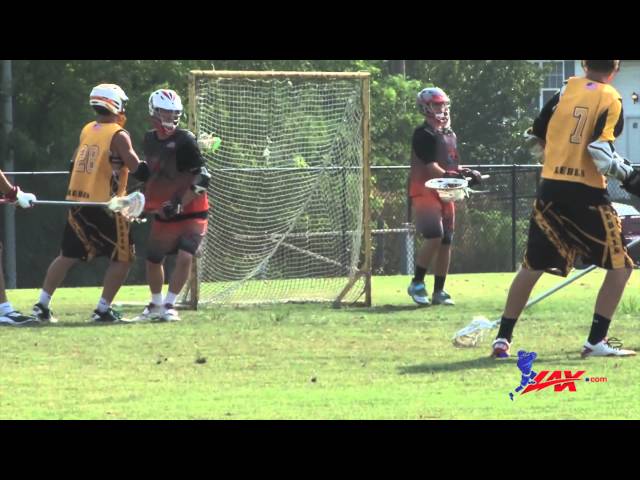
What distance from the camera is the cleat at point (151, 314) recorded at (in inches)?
563

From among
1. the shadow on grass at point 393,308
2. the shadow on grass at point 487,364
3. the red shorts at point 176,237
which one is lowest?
the shadow on grass at point 393,308

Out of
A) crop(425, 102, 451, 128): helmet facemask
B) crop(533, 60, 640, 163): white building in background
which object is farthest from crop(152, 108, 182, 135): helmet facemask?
crop(533, 60, 640, 163): white building in background

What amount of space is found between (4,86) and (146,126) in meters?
2.83

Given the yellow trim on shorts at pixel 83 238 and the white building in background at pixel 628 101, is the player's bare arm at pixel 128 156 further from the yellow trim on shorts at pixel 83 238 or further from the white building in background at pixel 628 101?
the white building in background at pixel 628 101

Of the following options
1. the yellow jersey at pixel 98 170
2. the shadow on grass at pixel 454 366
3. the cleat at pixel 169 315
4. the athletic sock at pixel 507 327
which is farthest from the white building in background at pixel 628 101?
the shadow on grass at pixel 454 366

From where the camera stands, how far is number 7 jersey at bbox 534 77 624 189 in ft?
33.9

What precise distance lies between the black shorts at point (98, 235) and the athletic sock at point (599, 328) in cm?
494

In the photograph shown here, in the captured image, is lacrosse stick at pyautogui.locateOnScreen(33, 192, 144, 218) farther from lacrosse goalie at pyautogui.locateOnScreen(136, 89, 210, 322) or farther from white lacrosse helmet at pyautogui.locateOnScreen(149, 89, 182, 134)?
white lacrosse helmet at pyautogui.locateOnScreen(149, 89, 182, 134)

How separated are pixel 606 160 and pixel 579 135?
34 centimetres

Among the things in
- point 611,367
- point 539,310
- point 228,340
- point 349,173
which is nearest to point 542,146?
point 611,367

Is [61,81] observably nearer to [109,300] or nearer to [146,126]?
[146,126]

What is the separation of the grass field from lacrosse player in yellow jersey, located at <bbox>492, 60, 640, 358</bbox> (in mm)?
532

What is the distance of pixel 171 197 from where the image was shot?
573 inches

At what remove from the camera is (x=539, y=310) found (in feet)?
49.3
